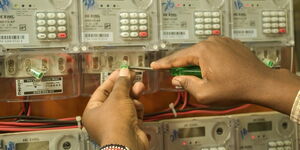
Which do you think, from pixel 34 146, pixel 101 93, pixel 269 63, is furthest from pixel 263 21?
pixel 34 146

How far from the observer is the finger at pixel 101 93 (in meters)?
0.81

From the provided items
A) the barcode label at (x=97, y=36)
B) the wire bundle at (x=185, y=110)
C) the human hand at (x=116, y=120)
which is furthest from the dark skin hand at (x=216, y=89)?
the wire bundle at (x=185, y=110)

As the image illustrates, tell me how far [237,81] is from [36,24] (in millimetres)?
566

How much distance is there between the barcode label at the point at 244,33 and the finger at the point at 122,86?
0.41 m

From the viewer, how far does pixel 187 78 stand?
2.63 feet

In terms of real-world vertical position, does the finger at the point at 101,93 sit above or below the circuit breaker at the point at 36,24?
below

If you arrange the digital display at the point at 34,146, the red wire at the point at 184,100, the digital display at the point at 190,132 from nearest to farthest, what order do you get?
1. the digital display at the point at 34,146
2. the digital display at the point at 190,132
3. the red wire at the point at 184,100

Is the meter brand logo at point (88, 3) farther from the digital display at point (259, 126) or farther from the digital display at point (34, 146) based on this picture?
the digital display at point (259, 126)

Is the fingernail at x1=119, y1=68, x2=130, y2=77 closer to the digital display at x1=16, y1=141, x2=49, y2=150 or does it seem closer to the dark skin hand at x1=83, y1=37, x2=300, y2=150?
the dark skin hand at x1=83, y1=37, x2=300, y2=150

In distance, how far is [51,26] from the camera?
0.92 m

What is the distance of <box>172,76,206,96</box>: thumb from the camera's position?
2.53 feet

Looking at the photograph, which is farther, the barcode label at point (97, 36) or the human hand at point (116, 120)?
the barcode label at point (97, 36)

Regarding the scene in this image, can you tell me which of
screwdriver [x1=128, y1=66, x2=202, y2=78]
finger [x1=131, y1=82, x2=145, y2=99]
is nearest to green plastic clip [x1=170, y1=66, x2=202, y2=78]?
screwdriver [x1=128, y1=66, x2=202, y2=78]

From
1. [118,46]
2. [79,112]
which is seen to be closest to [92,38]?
[118,46]
